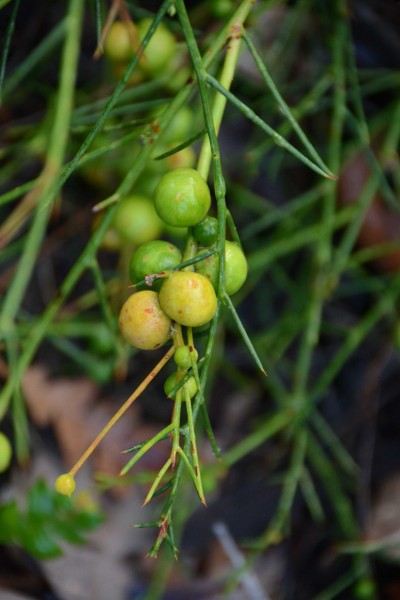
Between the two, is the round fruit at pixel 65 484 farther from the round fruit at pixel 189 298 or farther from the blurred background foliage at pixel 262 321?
the blurred background foliage at pixel 262 321

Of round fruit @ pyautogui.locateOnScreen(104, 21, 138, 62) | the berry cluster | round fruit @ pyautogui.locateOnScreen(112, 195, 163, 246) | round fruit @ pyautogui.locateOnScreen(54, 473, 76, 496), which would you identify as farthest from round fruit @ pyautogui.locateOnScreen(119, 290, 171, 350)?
round fruit @ pyautogui.locateOnScreen(104, 21, 138, 62)

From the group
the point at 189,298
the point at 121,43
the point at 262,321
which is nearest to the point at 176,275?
the point at 189,298

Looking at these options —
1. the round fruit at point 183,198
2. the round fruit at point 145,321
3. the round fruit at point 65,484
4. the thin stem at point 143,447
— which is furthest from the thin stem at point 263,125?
the round fruit at point 65,484

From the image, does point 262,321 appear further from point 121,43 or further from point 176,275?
point 176,275

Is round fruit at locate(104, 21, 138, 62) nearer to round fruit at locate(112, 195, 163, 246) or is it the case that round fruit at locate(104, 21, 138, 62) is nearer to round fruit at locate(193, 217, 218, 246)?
round fruit at locate(112, 195, 163, 246)

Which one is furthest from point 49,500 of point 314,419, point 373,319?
point 373,319
